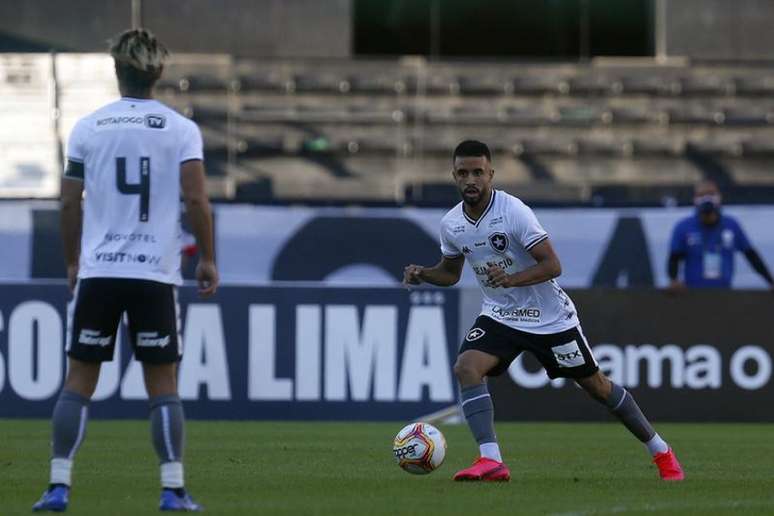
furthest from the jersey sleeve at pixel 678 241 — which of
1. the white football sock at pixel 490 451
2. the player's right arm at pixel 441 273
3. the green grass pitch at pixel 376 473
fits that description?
the white football sock at pixel 490 451

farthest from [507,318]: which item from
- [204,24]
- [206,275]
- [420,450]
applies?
[204,24]

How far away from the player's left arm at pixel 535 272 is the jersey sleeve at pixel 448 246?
530 mm

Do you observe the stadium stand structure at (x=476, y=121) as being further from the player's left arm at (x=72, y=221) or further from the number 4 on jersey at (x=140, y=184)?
the number 4 on jersey at (x=140, y=184)

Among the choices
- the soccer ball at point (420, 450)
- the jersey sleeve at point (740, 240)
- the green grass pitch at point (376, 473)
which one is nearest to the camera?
the green grass pitch at point (376, 473)

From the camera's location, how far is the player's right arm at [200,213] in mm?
6883

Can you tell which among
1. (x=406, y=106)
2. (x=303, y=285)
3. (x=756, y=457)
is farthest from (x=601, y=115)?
(x=756, y=457)

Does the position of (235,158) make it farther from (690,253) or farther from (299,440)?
(299,440)

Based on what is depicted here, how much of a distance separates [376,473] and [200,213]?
10.4 ft

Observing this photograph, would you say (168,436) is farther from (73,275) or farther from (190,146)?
(190,146)

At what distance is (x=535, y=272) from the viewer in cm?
889

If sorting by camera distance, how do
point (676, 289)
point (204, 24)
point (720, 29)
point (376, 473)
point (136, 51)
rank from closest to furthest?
point (136, 51) < point (376, 473) < point (676, 289) < point (204, 24) < point (720, 29)

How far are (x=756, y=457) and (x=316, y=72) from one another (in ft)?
49.1

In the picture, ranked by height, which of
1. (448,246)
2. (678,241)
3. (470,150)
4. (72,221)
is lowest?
Result: (678,241)

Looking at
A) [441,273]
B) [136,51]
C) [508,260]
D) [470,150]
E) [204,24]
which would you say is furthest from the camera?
[204,24]
